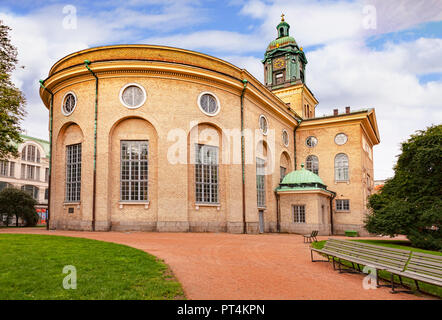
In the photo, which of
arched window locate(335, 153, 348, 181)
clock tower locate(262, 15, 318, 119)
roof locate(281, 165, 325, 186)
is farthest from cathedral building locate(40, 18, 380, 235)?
clock tower locate(262, 15, 318, 119)

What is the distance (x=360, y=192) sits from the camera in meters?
34.3

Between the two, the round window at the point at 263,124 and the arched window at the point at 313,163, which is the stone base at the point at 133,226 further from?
the arched window at the point at 313,163

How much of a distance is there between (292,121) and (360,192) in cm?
984

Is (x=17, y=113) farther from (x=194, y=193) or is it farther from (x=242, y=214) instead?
(x=242, y=214)

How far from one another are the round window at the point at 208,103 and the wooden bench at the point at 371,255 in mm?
14944

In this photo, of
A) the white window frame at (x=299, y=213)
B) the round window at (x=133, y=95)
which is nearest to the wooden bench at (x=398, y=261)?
the round window at (x=133, y=95)

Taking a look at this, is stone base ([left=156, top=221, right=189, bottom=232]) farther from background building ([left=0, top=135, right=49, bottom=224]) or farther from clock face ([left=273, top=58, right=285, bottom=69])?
background building ([left=0, top=135, right=49, bottom=224])

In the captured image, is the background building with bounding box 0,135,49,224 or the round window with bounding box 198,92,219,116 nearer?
the round window with bounding box 198,92,219,116

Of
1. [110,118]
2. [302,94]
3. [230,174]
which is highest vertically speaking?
[302,94]

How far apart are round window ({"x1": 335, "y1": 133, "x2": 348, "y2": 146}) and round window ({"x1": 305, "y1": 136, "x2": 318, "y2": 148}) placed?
216 centimetres

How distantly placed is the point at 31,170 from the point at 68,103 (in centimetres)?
4930

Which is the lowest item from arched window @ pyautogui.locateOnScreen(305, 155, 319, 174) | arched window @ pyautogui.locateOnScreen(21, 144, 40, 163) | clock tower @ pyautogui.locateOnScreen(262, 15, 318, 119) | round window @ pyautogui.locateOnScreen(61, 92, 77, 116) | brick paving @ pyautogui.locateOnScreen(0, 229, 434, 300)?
brick paving @ pyautogui.locateOnScreen(0, 229, 434, 300)

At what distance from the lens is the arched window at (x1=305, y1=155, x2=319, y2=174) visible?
121 ft
